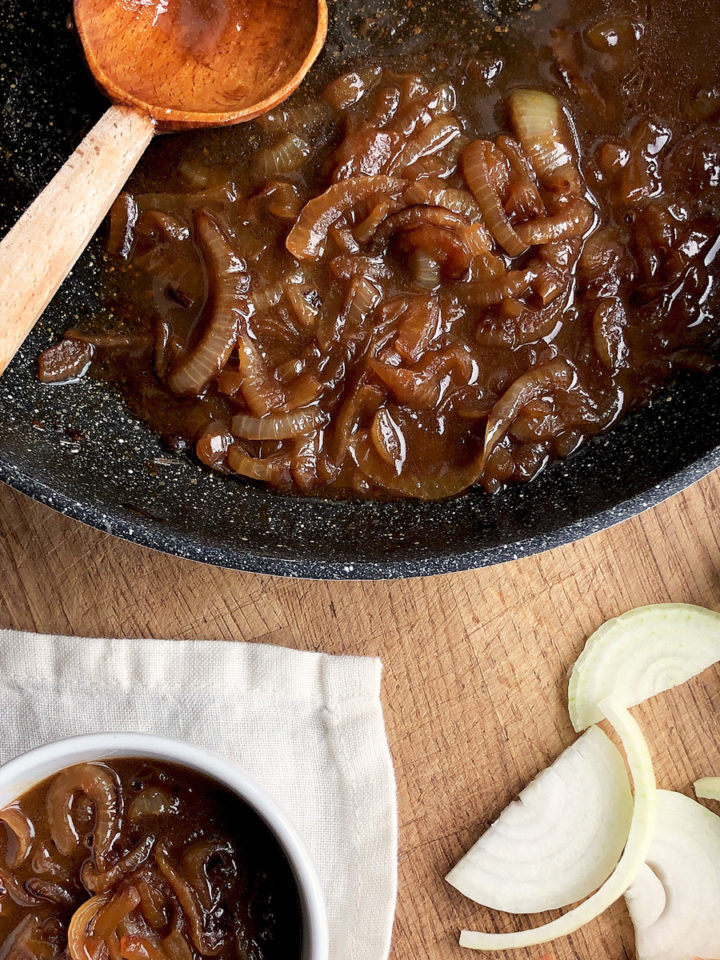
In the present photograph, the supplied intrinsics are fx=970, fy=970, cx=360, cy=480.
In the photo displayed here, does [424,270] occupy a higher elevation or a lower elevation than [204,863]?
higher

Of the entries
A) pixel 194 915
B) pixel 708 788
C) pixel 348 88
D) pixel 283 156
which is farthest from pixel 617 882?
pixel 348 88

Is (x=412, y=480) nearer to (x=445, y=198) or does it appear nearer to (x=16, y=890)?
(x=445, y=198)

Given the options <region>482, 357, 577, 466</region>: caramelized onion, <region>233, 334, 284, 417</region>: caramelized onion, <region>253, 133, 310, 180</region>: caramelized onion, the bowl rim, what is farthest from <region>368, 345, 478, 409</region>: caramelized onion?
<region>253, 133, 310, 180</region>: caramelized onion

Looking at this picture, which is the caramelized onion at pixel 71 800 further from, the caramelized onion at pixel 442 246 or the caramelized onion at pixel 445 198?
the caramelized onion at pixel 445 198

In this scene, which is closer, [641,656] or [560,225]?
[560,225]

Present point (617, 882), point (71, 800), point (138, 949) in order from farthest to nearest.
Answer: point (617, 882), point (71, 800), point (138, 949)

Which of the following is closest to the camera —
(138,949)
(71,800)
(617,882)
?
(138,949)
